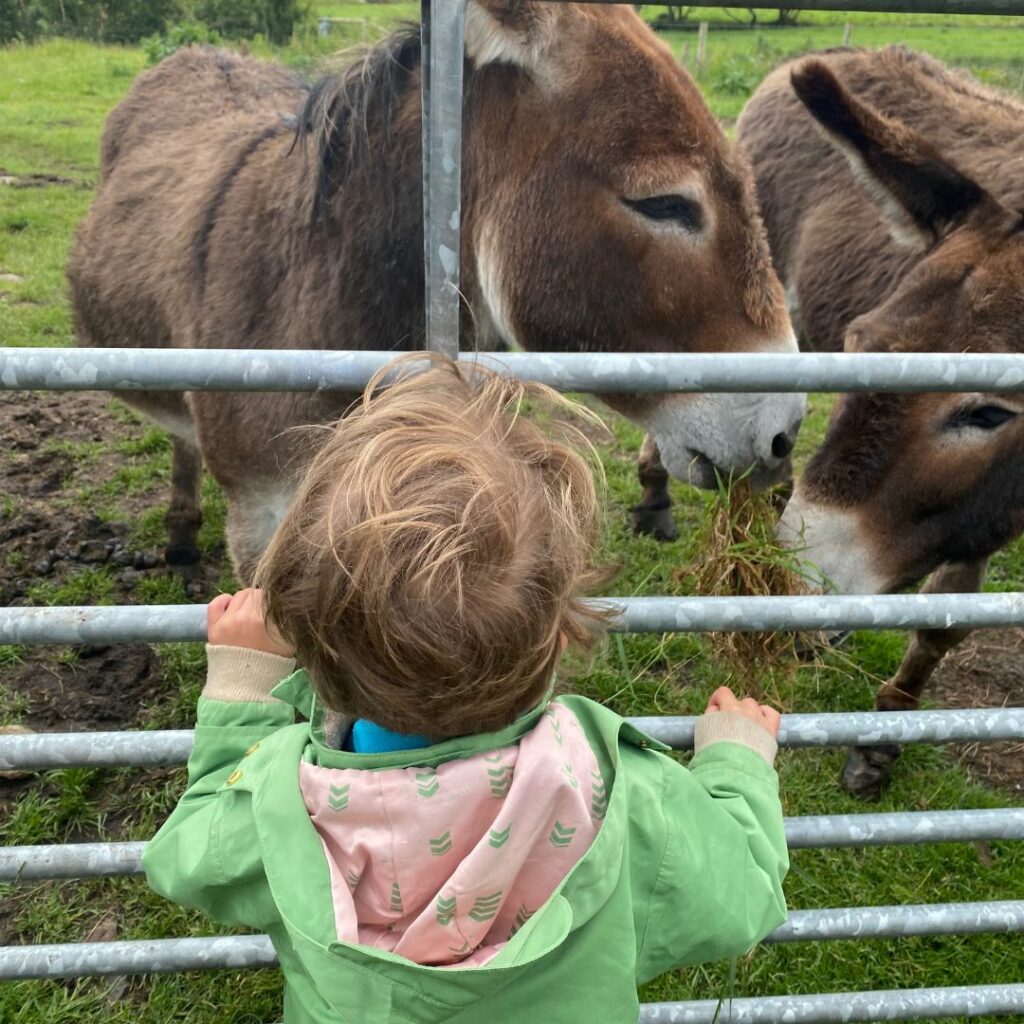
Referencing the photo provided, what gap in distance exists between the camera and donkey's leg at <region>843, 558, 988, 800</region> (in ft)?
9.23

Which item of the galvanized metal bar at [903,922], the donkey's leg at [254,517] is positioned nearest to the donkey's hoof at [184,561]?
the donkey's leg at [254,517]

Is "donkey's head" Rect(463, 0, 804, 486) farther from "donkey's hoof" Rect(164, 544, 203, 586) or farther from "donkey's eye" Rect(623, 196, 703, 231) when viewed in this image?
"donkey's hoof" Rect(164, 544, 203, 586)

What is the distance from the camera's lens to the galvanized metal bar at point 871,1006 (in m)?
1.74

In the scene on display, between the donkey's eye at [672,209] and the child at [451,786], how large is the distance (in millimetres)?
1134

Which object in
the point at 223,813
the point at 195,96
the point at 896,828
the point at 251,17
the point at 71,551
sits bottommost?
the point at 71,551

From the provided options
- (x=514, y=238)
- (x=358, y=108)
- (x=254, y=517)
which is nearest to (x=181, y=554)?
Result: (x=254, y=517)

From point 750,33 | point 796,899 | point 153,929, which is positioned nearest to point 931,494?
point 796,899

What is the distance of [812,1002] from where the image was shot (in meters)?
1.78

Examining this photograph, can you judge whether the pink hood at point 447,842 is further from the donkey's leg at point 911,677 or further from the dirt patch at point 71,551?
the dirt patch at point 71,551

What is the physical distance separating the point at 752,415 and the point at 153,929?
210 centimetres

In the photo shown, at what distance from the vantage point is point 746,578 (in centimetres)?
168

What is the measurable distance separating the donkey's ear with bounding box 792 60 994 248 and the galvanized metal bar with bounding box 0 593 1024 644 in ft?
4.98

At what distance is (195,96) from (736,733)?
378 centimetres

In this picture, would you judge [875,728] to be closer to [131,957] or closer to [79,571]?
[131,957]
